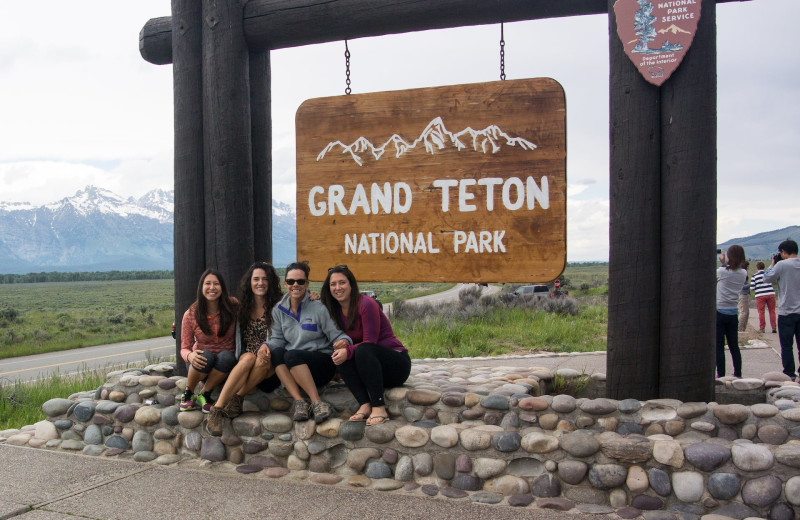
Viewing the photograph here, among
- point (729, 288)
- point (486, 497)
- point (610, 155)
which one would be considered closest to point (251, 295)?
point (486, 497)

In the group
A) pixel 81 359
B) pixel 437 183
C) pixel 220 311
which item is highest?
pixel 437 183

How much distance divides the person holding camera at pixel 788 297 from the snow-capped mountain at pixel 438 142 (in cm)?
374

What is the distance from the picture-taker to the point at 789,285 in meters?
6.84

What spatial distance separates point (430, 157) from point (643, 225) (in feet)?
5.33

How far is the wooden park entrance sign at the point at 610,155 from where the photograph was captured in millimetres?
4293

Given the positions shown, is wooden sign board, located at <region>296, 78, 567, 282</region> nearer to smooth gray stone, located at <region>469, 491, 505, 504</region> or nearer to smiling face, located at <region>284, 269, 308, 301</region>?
smiling face, located at <region>284, 269, 308, 301</region>

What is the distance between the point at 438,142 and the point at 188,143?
2.14 meters

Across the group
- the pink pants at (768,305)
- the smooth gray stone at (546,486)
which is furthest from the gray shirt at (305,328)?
the pink pants at (768,305)

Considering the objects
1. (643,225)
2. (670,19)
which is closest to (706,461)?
(643,225)

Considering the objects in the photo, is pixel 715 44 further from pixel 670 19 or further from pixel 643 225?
pixel 643 225

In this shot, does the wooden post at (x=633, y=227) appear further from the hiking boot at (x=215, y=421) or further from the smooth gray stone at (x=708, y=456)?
the hiking boot at (x=215, y=421)

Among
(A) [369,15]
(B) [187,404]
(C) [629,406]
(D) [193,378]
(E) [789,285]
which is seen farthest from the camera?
(E) [789,285]

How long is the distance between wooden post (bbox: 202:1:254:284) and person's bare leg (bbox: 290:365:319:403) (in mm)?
1261

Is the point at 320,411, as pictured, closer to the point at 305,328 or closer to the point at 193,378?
the point at 305,328
